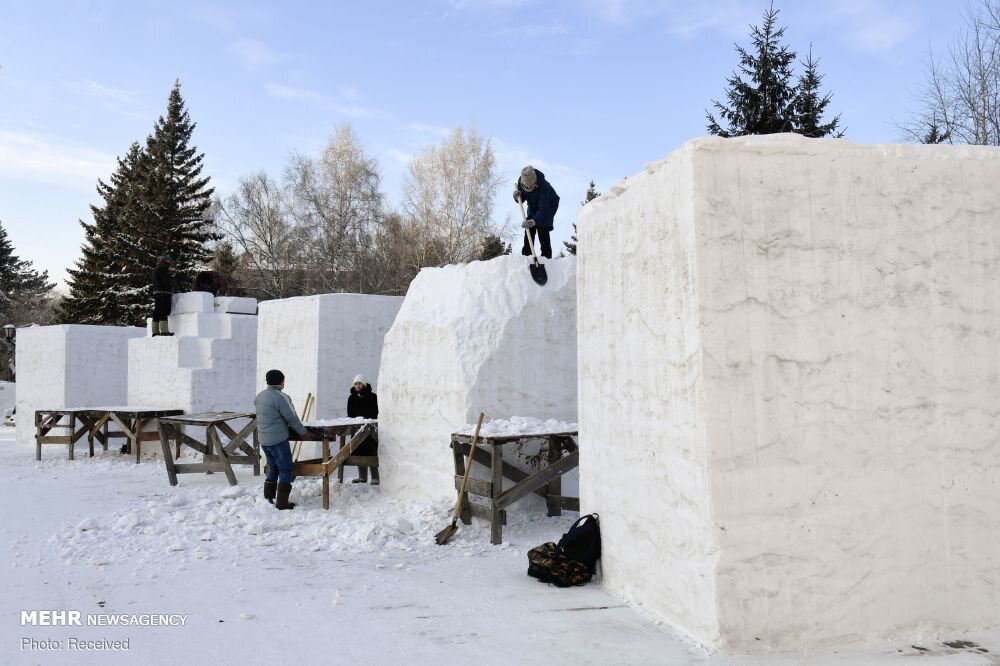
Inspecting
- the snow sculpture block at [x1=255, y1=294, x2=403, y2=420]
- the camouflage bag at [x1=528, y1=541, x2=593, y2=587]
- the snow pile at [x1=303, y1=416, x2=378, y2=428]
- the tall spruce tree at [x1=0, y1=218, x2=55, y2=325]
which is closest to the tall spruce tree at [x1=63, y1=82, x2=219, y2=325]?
the tall spruce tree at [x1=0, y1=218, x2=55, y2=325]

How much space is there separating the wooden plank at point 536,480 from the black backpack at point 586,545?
1.26 meters

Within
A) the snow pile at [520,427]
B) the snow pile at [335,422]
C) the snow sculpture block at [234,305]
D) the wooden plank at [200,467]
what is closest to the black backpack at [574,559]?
the snow pile at [520,427]

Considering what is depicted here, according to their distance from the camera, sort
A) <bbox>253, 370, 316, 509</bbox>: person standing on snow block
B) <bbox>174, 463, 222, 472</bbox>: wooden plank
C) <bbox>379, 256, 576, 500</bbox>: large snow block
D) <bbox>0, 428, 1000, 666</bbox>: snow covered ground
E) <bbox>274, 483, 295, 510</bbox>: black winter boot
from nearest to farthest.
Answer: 1. <bbox>0, 428, 1000, 666</bbox>: snow covered ground
2. <bbox>379, 256, 576, 500</bbox>: large snow block
3. <bbox>274, 483, 295, 510</bbox>: black winter boot
4. <bbox>253, 370, 316, 509</bbox>: person standing on snow block
5. <bbox>174, 463, 222, 472</bbox>: wooden plank

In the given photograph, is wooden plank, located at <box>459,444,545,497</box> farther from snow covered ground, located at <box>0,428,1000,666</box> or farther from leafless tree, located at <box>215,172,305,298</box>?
leafless tree, located at <box>215,172,305,298</box>

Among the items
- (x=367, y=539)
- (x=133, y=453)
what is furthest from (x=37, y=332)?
(x=367, y=539)

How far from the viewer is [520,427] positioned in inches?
286

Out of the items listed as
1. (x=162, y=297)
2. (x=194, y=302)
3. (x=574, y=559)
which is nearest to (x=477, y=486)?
(x=574, y=559)

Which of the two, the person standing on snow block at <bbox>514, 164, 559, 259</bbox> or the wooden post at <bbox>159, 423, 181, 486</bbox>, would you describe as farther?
the wooden post at <bbox>159, 423, 181, 486</bbox>

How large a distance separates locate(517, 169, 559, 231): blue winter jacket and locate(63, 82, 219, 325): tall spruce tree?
21318 mm

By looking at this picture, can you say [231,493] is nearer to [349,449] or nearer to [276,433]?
[276,433]

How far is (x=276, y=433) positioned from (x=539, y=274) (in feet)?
10.4

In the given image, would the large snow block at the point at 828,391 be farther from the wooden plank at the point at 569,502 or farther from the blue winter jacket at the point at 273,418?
the blue winter jacket at the point at 273,418

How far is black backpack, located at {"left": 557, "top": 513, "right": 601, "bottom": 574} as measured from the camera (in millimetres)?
5355

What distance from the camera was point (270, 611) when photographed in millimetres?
4734
